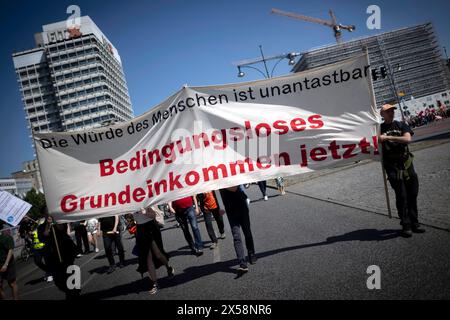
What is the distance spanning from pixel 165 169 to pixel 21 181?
129 meters

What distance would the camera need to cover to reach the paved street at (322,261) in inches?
137

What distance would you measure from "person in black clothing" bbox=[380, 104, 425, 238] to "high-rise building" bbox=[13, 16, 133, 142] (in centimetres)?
10224

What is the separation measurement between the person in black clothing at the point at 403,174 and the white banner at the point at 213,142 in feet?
0.94

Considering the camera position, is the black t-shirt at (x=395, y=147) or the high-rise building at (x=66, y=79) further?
the high-rise building at (x=66, y=79)

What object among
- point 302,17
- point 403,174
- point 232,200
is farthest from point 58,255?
point 302,17

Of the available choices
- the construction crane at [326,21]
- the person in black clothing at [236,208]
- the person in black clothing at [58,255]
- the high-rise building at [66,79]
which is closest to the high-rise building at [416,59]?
the construction crane at [326,21]

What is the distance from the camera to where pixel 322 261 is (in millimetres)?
4383

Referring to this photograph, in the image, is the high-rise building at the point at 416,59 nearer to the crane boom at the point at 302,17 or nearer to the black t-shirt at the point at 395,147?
the crane boom at the point at 302,17

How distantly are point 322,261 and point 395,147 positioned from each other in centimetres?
210

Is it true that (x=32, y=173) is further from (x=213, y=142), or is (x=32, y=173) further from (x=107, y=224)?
(x=213, y=142)

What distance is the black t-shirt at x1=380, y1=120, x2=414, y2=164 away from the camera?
459 cm
